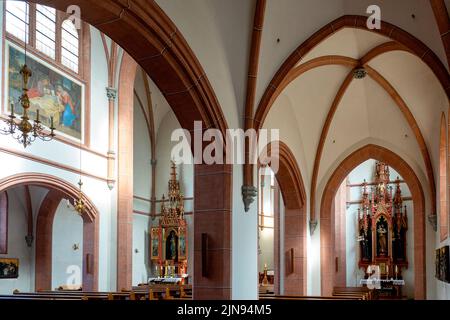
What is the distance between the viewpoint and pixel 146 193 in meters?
25.4

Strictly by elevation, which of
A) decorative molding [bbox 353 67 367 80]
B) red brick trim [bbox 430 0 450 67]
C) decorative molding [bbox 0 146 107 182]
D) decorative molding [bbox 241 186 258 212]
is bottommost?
decorative molding [bbox 241 186 258 212]

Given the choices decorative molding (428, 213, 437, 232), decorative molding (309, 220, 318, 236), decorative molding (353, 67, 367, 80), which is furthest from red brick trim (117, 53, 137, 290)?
decorative molding (428, 213, 437, 232)

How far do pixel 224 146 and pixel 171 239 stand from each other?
15.6 metres

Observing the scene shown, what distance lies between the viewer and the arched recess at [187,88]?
7.05 meters

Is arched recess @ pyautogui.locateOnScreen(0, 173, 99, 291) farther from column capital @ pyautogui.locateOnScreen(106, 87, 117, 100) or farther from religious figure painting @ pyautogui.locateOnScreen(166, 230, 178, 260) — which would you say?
religious figure painting @ pyautogui.locateOnScreen(166, 230, 178, 260)

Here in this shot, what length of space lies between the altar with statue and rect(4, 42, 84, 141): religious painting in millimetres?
13629

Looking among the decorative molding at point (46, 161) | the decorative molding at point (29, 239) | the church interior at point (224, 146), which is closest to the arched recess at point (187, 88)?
the church interior at point (224, 146)

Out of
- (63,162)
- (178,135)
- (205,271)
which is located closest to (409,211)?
(178,135)

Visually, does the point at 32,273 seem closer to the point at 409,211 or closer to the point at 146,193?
the point at 146,193

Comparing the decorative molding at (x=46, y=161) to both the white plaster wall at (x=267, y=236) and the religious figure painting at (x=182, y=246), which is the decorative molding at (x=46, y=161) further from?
the white plaster wall at (x=267, y=236)

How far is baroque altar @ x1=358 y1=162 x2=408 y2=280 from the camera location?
23.8 m

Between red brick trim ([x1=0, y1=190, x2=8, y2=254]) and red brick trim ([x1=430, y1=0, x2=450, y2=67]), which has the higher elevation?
red brick trim ([x1=430, y1=0, x2=450, y2=67])

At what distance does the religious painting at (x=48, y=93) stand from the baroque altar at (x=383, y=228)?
13643 mm

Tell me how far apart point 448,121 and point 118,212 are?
9.98 metres
